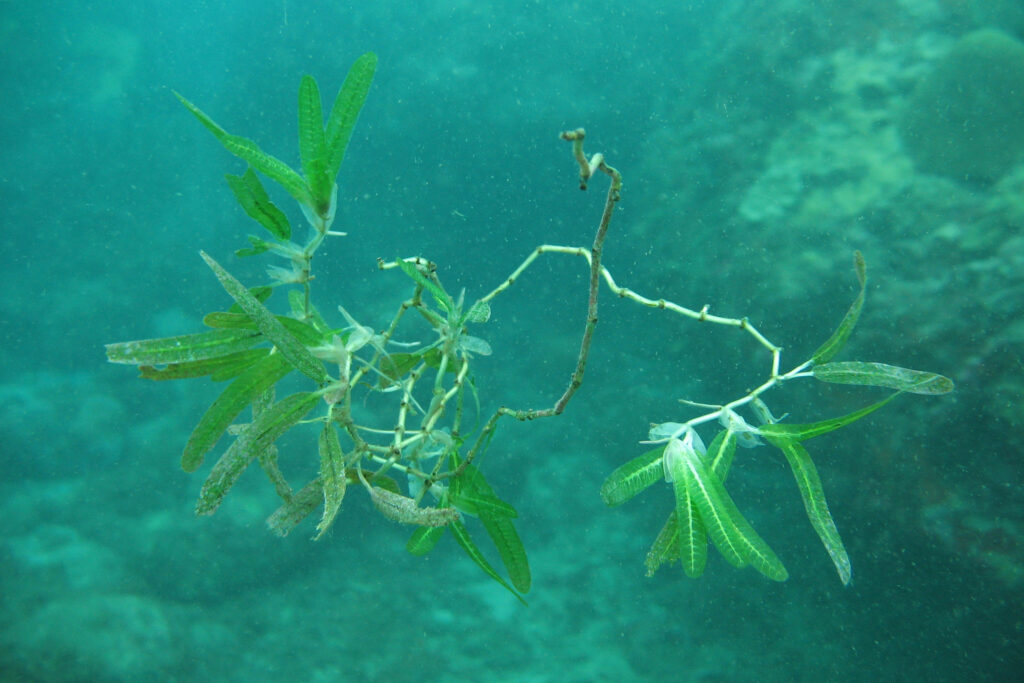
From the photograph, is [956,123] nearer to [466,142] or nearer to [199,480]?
[466,142]

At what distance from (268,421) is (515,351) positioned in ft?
19.7

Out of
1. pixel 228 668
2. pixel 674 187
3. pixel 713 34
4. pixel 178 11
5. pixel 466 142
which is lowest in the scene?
pixel 228 668

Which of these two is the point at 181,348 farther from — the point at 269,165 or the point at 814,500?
the point at 814,500

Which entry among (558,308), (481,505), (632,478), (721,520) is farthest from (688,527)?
(558,308)

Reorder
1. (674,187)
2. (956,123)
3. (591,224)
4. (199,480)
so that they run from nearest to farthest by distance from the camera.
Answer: (956,123) → (674,187) → (199,480) → (591,224)

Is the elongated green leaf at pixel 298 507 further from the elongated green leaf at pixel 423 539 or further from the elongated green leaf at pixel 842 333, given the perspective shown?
the elongated green leaf at pixel 842 333

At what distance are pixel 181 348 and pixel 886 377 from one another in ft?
5.94

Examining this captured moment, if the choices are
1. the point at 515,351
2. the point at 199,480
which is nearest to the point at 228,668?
the point at 199,480

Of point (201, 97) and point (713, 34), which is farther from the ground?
point (201, 97)

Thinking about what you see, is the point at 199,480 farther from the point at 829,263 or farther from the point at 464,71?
the point at 829,263

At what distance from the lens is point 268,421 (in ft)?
4.83

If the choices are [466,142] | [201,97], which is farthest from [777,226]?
[201,97]

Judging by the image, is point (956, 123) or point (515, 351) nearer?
point (956, 123)

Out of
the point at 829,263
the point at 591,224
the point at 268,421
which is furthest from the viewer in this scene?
the point at 591,224
